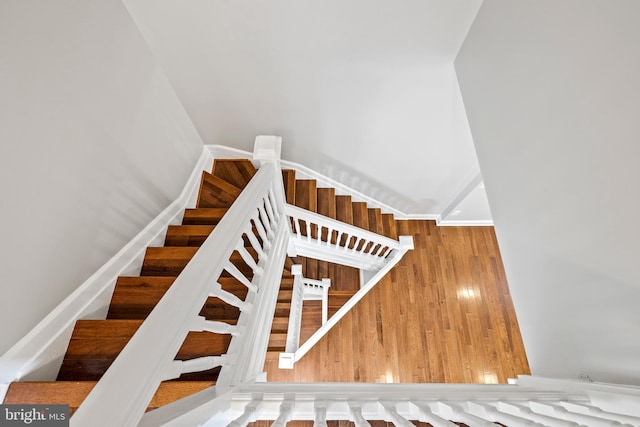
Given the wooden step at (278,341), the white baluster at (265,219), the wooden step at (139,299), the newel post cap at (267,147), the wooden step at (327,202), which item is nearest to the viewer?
the wooden step at (139,299)

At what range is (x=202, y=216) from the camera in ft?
7.45

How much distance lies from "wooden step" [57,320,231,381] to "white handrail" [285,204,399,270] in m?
1.29

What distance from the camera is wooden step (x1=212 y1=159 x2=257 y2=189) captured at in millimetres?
2804

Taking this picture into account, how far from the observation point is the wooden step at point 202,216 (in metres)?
2.26

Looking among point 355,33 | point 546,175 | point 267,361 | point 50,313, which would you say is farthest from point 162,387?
point 355,33

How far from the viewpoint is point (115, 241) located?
1613 mm

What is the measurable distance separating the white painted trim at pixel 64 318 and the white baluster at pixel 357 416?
53.9 inches

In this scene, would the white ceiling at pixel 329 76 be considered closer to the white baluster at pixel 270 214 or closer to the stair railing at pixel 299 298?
the white baluster at pixel 270 214

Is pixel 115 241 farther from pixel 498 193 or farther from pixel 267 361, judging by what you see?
pixel 498 193

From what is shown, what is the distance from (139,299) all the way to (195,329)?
1.01m

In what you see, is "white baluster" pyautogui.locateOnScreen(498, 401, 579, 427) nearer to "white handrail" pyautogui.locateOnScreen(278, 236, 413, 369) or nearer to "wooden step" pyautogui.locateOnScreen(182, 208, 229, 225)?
"white handrail" pyautogui.locateOnScreen(278, 236, 413, 369)

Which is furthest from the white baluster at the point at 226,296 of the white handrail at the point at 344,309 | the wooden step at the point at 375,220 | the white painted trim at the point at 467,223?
the white painted trim at the point at 467,223

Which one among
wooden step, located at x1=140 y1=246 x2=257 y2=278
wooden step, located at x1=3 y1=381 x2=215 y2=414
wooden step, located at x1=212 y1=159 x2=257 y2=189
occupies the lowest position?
wooden step, located at x1=3 y1=381 x2=215 y2=414

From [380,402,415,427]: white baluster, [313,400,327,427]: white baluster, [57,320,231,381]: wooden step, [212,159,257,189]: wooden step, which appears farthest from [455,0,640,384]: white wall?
[212,159,257,189]: wooden step
